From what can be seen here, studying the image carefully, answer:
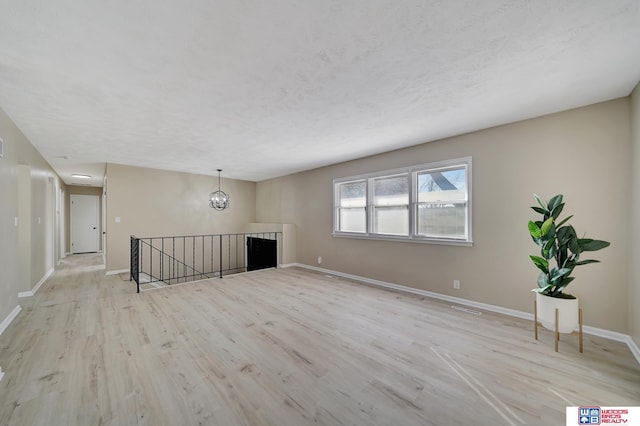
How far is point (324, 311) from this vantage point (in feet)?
11.2

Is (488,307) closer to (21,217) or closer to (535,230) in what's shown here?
(535,230)

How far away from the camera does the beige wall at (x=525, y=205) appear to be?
2.60m

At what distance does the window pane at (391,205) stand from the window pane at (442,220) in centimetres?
30

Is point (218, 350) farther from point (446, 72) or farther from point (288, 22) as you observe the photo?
point (446, 72)

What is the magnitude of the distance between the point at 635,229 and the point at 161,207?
321 inches

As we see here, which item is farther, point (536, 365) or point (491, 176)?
point (491, 176)

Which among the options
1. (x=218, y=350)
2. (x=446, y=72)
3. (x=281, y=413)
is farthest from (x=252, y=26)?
(x=218, y=350)

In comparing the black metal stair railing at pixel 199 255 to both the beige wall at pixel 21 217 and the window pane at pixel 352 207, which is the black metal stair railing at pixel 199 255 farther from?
the window pane at pixel 352 207

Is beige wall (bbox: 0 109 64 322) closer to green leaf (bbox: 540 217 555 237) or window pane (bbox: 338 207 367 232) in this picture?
window pane (bbox: 338 207 367 232)

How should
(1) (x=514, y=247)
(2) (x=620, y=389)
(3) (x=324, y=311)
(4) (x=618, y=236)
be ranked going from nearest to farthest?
1. (2) (x=620, y=389)
2. (4) (x=618, y=236)
3. (1) (x=514, y=247)
4. (3) (x=324, y=311)

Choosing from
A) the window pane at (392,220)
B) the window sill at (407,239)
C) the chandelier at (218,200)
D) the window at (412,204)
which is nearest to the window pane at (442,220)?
the window at (412,204)

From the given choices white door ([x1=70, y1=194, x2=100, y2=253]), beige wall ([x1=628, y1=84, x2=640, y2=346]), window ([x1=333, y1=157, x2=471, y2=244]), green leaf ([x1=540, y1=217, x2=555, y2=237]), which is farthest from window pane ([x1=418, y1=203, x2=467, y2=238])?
white door ([x1=70, y1=194, x2=100, y2=253])

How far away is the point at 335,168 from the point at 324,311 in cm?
327

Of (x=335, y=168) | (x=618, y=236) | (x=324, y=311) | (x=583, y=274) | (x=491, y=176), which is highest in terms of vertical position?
(x=335, y=168)
